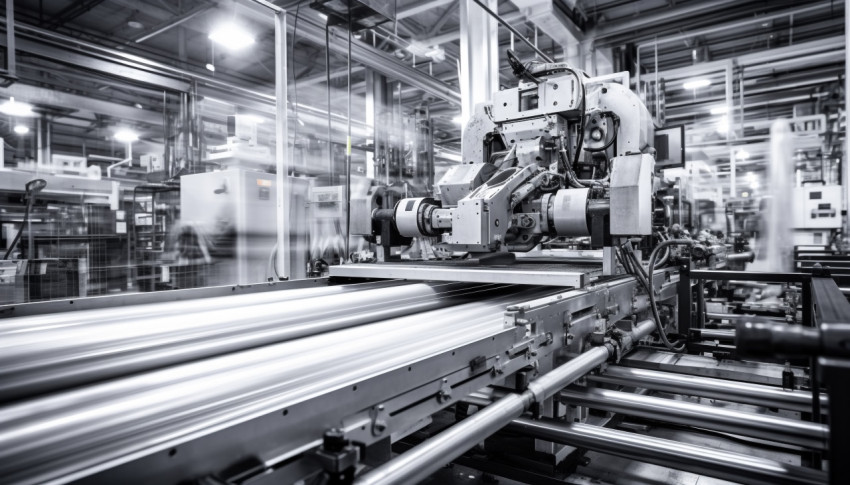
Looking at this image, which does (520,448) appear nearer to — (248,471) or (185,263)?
(248,471)

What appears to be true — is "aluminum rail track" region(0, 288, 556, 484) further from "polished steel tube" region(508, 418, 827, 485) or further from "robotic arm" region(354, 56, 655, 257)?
"robotic arm" region(354, 56, 655, 257)

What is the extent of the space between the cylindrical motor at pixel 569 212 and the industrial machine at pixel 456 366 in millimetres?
10

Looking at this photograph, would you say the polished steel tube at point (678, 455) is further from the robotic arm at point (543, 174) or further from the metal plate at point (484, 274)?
the robotic arm at point (543, 174)

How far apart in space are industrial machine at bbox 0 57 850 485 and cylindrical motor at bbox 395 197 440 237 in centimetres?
1

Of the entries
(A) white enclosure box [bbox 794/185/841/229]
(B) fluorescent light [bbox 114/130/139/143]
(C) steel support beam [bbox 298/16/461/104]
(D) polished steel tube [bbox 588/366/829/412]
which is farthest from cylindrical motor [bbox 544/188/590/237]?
(B) fluorescent light [bbox 114/130/139/143]

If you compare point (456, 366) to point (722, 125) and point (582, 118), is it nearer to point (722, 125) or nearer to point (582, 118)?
point (582, 118)

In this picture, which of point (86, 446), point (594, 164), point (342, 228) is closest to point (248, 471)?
point (86, 446)

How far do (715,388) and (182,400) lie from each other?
5.79ft

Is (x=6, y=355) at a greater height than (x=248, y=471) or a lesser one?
greater

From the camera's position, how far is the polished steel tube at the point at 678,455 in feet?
4.20

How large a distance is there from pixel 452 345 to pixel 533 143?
2017mm

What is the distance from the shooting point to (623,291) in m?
2.41

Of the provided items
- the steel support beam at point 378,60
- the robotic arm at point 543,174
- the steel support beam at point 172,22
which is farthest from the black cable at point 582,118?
the steel support beam at point 172,22

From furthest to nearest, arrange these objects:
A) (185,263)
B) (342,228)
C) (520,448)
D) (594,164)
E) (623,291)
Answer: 1. (342,228)
2. (185,263)
3. (594,164)
4. (623,291)
5. (520,448)
